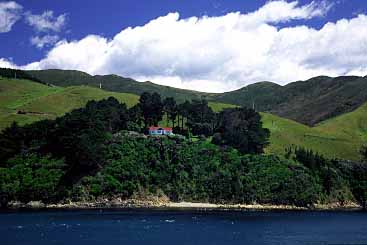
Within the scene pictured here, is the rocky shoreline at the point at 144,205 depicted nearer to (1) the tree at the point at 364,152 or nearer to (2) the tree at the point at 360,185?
(2) the tree at the point at 360,185

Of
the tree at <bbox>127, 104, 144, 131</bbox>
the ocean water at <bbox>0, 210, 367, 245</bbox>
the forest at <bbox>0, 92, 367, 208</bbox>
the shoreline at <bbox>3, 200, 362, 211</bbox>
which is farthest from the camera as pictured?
the tree at <bbox>127, 104, 144, 131</bbox>

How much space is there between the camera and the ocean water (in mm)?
78812

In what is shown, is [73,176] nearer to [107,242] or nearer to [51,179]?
[51,179]

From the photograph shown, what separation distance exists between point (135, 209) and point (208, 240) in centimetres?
4992

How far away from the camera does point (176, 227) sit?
93.4 m

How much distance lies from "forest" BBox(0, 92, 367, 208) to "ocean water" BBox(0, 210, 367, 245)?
15.1 meters

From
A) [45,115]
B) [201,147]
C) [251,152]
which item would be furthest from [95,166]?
[45,115]

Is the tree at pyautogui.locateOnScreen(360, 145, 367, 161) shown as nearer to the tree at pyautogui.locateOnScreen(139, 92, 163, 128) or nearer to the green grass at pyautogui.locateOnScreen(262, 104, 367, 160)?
the green grass at pyautogui.locateOnScreen(262, 104, 367, 160)

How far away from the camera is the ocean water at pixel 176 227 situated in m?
78.8

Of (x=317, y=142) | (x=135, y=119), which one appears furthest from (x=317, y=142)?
(x=135, y=119)

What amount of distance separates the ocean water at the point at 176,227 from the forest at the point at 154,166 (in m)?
15.1

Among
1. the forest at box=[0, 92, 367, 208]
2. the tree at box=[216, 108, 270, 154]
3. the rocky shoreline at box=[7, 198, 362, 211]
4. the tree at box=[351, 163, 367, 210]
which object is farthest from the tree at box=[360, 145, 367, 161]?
the rocky shoreline at box=[7, 198, 362, 211]

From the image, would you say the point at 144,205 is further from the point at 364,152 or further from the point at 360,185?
the point at 364,152

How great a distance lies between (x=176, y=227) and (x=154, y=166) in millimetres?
51076
